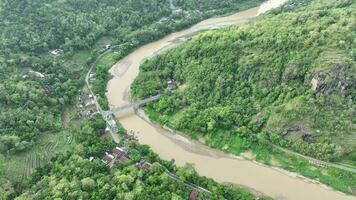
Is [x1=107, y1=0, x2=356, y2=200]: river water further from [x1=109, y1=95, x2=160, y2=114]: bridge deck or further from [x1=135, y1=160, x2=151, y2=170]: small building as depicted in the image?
A: [x1=135, y1=160, x2=151, y2=170]: small building

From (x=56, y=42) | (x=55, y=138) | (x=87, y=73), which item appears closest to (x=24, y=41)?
(x=56, y=42)

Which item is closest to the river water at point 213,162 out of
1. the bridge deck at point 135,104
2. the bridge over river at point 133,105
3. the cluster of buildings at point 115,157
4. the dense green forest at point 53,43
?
the bridge over river at point 133,105

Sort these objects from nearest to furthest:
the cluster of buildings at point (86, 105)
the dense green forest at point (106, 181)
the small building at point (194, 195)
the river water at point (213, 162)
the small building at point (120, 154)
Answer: the dense green forest at point (106, 181) < the small building at point (194, 195) < the river water at point (213, 162) < the small building at point (120, 154) < the cluster of buildings at point (86, 105)

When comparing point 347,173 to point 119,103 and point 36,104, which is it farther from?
point 36,104

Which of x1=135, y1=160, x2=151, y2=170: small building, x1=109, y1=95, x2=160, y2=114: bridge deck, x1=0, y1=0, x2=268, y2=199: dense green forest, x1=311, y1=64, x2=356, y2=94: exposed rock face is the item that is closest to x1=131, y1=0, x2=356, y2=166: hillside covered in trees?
x1=311, y1=64, x2=356, y2=94: exposed rock face

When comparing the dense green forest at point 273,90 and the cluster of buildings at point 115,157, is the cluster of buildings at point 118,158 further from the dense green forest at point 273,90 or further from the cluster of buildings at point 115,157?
the dense green forest at point 273,90
